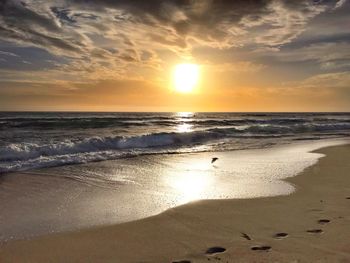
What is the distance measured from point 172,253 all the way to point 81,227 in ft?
4.99

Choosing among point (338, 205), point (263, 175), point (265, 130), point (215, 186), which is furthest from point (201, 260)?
point (265, 130)

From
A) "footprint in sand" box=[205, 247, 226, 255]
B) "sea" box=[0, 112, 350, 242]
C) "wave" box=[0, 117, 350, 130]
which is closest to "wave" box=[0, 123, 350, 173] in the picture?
"sea" box=[0, 112, 350, 242]

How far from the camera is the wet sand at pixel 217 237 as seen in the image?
3936mm

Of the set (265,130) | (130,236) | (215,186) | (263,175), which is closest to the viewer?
(130,236)

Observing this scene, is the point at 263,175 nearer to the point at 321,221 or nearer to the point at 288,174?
the point at 288,174

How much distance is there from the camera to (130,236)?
462 centimetres

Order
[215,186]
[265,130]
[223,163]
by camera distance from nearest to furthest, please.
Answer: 1. [215,186]
2. [223,163]
3. [265,130]

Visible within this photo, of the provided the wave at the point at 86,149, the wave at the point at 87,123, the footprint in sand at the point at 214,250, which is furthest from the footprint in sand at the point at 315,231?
the wave at the point at 87,123

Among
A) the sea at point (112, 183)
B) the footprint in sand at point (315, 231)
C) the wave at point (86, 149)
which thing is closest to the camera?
the footprint in sand at point (315, 231)

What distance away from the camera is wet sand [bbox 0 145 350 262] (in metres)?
3.94

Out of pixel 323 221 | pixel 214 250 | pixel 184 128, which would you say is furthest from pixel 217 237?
pixel 184 128

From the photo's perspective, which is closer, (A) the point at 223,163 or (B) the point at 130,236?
(B) the point at 130,236

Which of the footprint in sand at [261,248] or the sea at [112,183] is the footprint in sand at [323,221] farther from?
the sea at [112,183]

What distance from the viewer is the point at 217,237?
451cm
